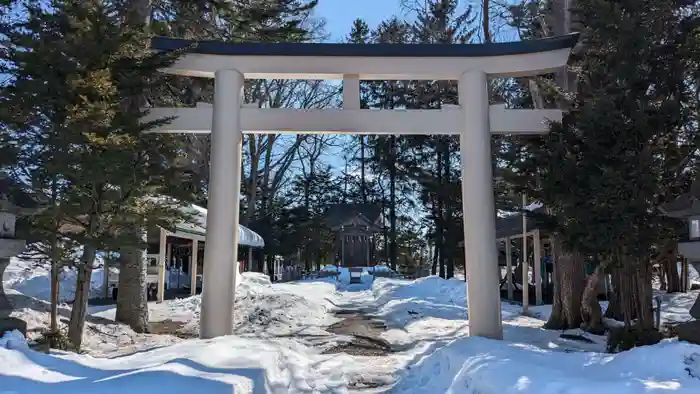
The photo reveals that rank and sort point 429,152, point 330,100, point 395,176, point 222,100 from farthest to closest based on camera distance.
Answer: point 395,176, point 429,152, point 330,100, point 222,100

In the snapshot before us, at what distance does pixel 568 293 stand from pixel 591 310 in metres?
0.72

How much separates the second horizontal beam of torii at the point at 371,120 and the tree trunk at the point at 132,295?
3.46m

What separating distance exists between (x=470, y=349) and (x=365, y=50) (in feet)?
15.6

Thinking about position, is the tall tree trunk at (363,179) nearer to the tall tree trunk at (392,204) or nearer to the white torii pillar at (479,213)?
the tall tree trunk at (392,204)

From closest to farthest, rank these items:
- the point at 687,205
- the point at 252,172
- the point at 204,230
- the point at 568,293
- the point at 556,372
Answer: the point at 556,372, the point at 687,205, the point at 568,293, the point at 204,230, the point at 252,172

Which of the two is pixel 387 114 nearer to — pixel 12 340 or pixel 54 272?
pixel 54 272

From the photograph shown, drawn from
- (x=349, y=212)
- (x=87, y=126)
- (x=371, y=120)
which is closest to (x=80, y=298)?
(x=87, y=126)

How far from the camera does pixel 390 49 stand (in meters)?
9.10

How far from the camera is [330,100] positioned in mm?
34812

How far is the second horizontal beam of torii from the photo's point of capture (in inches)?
357

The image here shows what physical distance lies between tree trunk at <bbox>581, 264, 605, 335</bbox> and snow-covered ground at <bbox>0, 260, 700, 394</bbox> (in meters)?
0.67

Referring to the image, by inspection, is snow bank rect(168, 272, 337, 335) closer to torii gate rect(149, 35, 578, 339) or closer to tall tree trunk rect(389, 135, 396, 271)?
torii gate rect(149, 35, 578, 339)

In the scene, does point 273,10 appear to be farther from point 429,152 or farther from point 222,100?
point 429,152

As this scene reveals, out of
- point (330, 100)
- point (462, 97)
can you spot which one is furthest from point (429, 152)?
point (462, 97)
